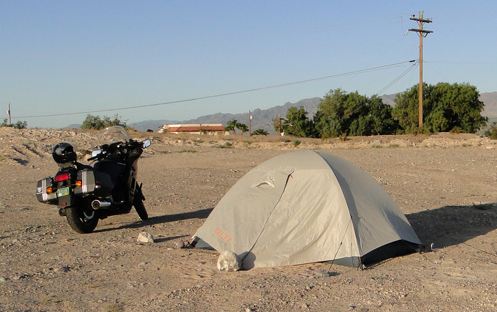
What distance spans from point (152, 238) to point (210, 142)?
27739 mm

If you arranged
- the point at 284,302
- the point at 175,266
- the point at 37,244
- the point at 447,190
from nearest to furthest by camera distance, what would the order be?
1. the point at 284,302
2. the point at 175,266
3. the point at 37,244
4. the point at 447,190

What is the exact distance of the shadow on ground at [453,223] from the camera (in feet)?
24.8

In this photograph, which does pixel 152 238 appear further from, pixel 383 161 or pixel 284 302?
pixel 383 161

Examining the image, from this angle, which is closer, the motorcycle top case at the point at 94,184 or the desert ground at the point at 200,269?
the desert ground at the point at 200,269

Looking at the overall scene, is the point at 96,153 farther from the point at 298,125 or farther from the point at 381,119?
the point at 298,125

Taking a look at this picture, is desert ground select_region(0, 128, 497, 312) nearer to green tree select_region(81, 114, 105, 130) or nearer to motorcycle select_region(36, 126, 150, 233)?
motorcycle select_region(36, 126, 150, 233)

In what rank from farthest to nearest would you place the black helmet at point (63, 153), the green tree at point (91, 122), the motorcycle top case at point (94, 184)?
the green tree at point (91, 122)
the black helmet at point (63, 153)
the motorcycle top case at point (94, 184)

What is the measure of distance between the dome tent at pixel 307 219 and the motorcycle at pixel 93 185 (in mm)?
2055

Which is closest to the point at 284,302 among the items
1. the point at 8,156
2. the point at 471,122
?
the point at 8,156

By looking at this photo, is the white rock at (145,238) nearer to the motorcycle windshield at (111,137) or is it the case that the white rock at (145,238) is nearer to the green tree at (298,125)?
the motorcycle windshield at (111,137)

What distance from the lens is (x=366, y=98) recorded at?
6194 centimetres

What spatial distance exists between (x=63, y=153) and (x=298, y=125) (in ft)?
188

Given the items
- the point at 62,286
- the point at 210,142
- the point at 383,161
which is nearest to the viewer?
the point at 62,286

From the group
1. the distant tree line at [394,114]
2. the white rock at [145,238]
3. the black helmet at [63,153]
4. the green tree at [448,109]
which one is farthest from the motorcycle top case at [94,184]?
the green tree at [448,109]
